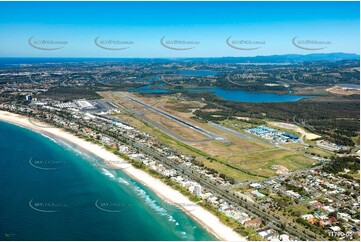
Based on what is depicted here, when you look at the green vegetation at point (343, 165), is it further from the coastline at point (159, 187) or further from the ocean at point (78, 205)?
the ocean at point (78, 205)

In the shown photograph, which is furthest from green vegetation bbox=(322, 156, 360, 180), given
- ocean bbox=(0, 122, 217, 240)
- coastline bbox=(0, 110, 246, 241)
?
ocean bbox=(0, 122, 217, 240)

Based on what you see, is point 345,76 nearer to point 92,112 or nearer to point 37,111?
point 92,112

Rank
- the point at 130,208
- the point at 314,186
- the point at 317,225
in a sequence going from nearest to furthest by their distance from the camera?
the point at 317,225 → the point at 130,208 → the point at 314,186

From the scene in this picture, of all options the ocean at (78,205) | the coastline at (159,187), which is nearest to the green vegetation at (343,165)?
the coastline at (159,187)

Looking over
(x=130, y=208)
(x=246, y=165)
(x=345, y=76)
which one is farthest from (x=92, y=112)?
(x=345, y=76)

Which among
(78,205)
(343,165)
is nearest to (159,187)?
(78,205)
